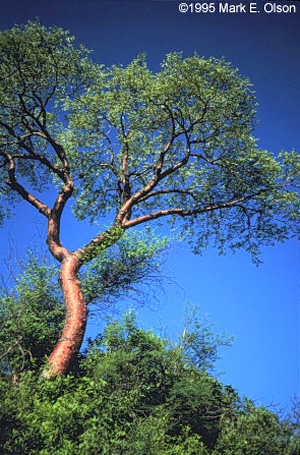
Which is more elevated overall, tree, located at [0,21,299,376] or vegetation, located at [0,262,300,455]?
tree, located at [0,21,299,376]

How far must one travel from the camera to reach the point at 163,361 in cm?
1088

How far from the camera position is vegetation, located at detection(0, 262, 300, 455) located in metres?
7.76

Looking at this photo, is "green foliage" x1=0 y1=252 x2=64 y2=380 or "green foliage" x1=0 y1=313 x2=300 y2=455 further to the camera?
"green foliage" x1=0 y1=252 x2=64 y2=380

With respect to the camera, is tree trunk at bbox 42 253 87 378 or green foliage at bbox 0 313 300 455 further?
tree trunk at bbox 42 253 87 378

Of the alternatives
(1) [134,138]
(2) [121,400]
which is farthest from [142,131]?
(2) [121,400]

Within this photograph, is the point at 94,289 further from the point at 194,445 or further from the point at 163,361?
the point at 194,445

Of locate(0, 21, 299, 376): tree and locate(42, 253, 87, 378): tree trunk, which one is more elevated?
locate(0, 21, 299, 376): tree

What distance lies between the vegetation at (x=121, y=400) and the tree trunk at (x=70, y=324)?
1.26 ft

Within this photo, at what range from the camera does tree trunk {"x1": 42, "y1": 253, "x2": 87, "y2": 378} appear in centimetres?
1089

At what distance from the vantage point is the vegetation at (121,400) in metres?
7.76

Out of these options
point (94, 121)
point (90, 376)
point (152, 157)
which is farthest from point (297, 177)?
point (90, 376)

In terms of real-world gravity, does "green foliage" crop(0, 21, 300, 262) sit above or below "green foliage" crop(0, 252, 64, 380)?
above

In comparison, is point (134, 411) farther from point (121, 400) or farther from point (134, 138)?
point (134, 138)

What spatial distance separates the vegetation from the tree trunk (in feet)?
1.26
